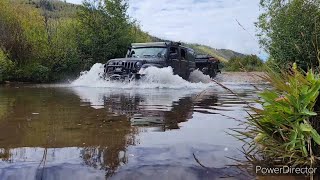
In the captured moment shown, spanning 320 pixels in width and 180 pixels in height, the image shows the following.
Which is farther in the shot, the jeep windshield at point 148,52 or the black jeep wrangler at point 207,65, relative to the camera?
the black jeep wrangler at point 207,65

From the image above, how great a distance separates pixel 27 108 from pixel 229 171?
5148 millimetres

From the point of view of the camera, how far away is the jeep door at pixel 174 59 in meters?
15.5

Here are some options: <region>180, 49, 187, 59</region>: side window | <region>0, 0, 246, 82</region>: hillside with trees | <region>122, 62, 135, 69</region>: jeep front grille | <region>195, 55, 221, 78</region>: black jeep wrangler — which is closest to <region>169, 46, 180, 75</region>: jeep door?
<region>180, 49, 187, 59</region>: side window

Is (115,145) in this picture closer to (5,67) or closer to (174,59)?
(174,59)

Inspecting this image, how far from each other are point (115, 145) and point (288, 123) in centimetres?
175

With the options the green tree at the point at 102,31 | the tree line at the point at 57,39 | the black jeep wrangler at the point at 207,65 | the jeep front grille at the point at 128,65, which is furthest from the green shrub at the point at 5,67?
the black jeep wrangler at the point at 207,65

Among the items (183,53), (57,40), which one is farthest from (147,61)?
(57,40)

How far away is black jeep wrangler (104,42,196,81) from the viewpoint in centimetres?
1465

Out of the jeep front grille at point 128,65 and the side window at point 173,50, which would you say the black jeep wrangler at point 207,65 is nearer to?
the side window at point 173,50

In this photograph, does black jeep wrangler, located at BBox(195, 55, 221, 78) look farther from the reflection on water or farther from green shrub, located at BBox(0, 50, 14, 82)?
the reflection on water

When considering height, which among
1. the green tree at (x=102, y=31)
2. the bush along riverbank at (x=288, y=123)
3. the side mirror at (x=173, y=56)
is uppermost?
the green tree at (x=102, y=31)

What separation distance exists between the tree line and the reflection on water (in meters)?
15.0

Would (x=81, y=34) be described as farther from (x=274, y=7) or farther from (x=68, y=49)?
(x=274, y=7)

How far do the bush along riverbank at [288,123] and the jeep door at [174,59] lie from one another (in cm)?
1199
